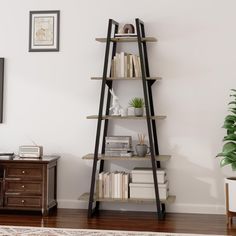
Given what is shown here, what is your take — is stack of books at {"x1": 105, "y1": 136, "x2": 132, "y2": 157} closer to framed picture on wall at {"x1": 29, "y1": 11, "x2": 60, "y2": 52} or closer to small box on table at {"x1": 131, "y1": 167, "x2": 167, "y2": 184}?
small box on table at {"x1": 131, "y1": 167, "x2": 167, "y2": 184}

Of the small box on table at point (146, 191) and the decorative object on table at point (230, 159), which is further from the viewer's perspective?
the small box on table at point (146, 191)

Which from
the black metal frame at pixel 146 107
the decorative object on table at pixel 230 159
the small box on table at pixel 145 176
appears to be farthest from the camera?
the small box on table at pixel 145 176

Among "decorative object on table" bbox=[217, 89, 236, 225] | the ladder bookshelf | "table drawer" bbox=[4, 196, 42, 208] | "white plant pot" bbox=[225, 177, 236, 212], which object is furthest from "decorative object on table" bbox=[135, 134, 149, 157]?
"table drawer" bbox=[4, 196, 42, 208]

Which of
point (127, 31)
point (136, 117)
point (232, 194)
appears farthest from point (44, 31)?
point (232, 194)

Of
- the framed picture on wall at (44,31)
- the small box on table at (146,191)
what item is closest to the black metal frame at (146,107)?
the small box on table at (146,191)

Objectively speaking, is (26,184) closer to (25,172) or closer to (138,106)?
(25,172)

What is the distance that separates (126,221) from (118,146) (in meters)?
0.75

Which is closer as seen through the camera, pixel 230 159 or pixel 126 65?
pixel 230 159

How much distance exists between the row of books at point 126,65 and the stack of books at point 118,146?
0.64 m

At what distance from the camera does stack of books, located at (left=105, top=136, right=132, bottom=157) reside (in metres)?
4.63

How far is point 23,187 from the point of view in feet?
15.3

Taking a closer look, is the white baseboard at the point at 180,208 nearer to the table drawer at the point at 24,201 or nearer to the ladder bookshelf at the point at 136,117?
the ladder bookshelf at the point at 136,117

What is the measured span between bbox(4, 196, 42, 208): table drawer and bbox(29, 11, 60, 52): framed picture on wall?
1.60 metres

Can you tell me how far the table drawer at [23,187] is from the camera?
4.64 metres
